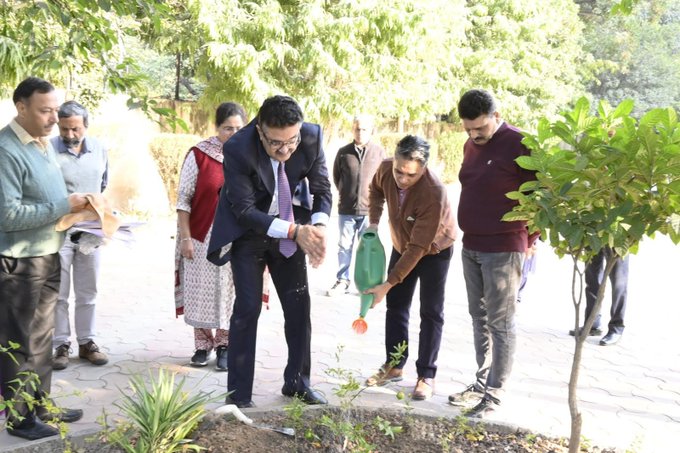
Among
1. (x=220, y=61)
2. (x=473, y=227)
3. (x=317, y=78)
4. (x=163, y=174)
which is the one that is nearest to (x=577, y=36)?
(x=317, y=78)

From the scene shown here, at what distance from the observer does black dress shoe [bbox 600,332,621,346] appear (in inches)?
231

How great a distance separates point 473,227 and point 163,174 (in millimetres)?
9213

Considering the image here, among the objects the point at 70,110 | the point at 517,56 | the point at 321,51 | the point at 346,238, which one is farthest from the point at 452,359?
the point at 517,56

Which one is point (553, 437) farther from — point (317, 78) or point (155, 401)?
point (317, 78)

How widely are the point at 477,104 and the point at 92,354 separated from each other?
3096mm

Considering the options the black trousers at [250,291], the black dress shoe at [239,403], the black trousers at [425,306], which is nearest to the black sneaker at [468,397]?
the black trousers at [425,306]

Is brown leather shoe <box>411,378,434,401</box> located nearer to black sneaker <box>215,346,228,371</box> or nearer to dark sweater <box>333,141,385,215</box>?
black sneaker <box>215,346,228,371</box>

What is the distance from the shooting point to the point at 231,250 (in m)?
4.02

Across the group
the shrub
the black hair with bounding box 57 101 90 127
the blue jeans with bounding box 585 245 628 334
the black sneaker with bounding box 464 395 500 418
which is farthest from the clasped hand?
the shrub

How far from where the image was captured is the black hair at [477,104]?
3850 millimetres

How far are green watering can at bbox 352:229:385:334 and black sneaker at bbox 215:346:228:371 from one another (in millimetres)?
1240

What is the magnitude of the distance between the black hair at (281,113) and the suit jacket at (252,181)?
0.25 meters

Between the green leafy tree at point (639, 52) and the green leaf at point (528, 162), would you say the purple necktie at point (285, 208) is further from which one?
the green leafy tree at point (639, 52)

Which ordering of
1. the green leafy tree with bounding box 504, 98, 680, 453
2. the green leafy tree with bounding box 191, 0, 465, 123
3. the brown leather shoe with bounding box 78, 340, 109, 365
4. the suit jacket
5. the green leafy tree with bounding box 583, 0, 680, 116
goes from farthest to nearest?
the green leafy tree with bounding box 583, 0, 680, 116 < the green leafy tree with bounding box 191, 0, 465, 123 < the brown leather shoe with bounding box 78, 340, 109, 365 < the suit jacket < the green leafy tree with bounding box 504, 98, 680, 453
